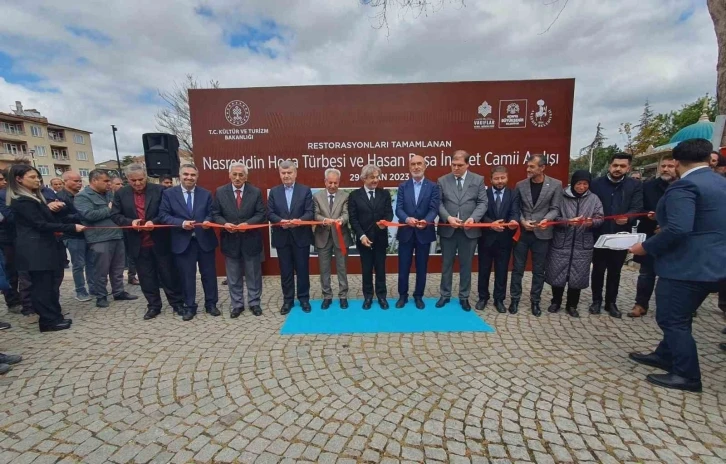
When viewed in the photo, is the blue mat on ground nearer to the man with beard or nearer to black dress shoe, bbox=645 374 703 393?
black dress shoe, bbox=645 374 703 393

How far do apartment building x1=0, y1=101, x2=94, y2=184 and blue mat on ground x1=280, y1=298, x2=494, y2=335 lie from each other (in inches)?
2289

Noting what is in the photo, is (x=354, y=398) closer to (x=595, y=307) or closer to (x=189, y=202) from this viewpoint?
(x=189, y=202)

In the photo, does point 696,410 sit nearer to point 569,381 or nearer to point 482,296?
point 569,381

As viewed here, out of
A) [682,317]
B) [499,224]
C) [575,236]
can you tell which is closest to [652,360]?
[682,317]

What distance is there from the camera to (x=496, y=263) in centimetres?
472

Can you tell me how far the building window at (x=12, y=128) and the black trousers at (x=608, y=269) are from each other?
72570mm

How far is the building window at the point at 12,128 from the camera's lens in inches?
1922

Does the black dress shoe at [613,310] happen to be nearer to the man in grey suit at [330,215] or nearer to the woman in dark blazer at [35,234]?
the man in grey suit at [330,215]

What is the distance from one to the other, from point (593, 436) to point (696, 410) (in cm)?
102

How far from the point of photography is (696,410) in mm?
2555

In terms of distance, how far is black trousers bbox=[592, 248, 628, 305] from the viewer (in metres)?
4.48

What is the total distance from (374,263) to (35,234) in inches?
167

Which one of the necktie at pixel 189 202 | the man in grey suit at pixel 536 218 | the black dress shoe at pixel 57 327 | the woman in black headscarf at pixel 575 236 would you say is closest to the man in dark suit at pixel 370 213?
the man in grey suit at pixel 536 218

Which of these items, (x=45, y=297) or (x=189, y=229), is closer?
(x=45, y=297)
